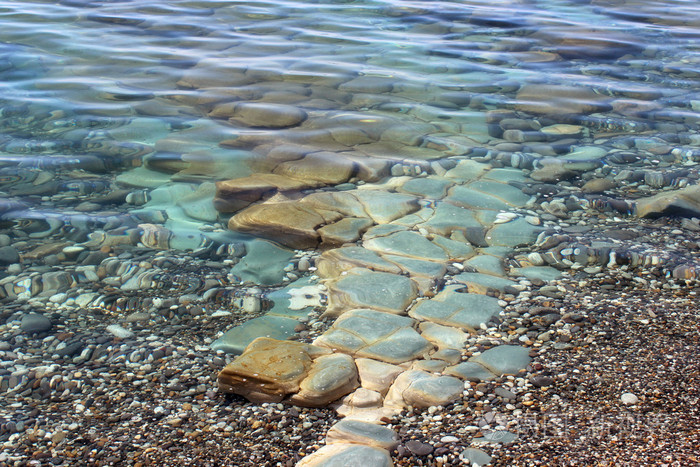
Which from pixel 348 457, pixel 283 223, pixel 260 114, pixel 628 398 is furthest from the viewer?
pixel 260 114

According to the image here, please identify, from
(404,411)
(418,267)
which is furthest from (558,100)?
(404,411)

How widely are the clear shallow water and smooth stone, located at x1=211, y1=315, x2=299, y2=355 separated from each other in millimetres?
947

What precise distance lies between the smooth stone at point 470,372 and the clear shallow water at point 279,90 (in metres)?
1.85

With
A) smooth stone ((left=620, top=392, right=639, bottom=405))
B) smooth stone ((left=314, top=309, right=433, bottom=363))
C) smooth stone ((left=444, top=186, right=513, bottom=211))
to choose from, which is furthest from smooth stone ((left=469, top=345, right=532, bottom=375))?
smooth stone ((left=444, top=186, right=513, bottom=211))

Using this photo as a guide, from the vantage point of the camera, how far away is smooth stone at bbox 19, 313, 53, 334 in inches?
118

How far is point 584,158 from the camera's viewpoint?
4914 mm

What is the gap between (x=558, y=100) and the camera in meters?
6.11

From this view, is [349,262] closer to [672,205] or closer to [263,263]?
[263,263]

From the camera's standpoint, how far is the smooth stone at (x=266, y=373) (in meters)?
2.48

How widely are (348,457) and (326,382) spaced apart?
0.46 m

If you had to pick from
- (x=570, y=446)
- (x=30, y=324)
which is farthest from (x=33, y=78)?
(x=570, y=446)

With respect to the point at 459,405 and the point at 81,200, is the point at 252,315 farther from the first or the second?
the point at 81,200

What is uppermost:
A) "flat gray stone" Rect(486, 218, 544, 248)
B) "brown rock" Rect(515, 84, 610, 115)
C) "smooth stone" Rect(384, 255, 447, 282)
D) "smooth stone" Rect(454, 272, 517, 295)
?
"brown rock" Rect(515, 84, 610, 115)

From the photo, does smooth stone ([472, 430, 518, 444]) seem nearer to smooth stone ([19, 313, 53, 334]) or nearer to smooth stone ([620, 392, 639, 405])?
smooth stone ([620, 392, 639, 405])
